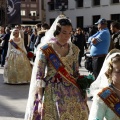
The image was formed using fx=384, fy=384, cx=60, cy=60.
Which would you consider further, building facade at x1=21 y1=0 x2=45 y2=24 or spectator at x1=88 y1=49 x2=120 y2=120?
building facade at x1=21 y1=0 x2=45 y2=24

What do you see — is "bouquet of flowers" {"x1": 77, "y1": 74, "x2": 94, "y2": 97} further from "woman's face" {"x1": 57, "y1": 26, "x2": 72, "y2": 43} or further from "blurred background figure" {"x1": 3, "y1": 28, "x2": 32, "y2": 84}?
"blurred background figure" {"x1": 3, "y1": 28, "x2": 32, "y2": 84}

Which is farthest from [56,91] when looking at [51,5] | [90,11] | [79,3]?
[51,5]

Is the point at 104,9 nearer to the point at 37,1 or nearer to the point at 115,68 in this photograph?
the point at 37,1

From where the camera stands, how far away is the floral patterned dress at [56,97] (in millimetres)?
3781

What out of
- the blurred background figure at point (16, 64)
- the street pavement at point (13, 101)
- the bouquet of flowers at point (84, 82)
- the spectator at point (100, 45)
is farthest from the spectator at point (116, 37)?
the bouquet of flowers at point (84, 82)

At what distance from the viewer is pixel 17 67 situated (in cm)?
901

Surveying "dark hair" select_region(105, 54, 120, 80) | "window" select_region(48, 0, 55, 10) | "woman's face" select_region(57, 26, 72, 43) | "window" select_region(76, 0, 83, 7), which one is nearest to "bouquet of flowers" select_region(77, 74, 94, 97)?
"woman's face" select_region(57, 26, 72, 43)

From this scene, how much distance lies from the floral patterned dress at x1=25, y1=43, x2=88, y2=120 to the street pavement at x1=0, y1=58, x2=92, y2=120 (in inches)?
71.2

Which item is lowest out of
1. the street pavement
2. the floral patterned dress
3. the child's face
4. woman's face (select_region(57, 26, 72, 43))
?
the street pavement

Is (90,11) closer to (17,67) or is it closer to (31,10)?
(31,10)

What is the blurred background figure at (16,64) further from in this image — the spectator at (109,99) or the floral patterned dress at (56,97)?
the spectator at (109,99)

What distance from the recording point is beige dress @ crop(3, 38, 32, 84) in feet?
29.3

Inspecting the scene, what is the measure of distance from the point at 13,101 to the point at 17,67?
2.32m

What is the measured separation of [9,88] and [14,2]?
6.26m
